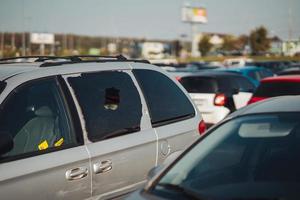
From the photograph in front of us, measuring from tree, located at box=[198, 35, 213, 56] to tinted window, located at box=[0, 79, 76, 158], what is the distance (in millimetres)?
112096

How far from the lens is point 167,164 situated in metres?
3.44

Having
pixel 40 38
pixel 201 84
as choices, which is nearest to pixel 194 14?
pixel 40 38

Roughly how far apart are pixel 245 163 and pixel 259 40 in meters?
98.9

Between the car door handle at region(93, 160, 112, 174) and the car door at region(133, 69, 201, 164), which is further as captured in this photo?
the car door at region(133, 69, 201, 164)

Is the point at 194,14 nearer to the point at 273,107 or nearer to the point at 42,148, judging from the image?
the point at 42,148

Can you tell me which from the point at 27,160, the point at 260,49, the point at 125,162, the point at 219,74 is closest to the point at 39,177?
the point at 27,160

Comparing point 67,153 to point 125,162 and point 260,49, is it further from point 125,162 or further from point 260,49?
point 260,49

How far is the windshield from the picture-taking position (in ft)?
9.89

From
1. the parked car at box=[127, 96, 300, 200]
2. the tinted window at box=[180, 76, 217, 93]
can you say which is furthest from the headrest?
the tinted window at box=[180, 76, 217, 93]

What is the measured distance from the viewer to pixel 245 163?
355 cm

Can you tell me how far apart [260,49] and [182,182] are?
10039cm

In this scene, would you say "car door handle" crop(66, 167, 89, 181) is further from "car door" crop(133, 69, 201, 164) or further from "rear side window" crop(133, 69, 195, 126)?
"rear side window" crop(133, 69, 195, 126)

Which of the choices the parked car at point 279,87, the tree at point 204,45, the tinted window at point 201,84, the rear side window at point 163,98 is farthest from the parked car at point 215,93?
the tree at point 204,45

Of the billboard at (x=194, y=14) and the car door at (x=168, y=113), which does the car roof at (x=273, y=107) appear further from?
the billboard at (x=194, y=14)
